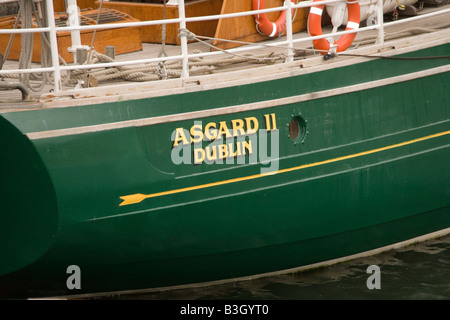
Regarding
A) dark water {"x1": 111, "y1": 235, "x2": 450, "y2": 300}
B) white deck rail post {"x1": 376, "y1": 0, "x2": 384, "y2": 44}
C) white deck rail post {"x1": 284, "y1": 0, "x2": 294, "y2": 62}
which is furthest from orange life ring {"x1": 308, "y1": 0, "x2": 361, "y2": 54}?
dark water {"x1": 111, "y1": 235, "x2": 450, "y2": 300}

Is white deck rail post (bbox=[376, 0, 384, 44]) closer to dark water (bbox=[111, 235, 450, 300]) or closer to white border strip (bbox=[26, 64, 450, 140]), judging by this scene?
white border strip (bbox=[26, 64, 450, 140])

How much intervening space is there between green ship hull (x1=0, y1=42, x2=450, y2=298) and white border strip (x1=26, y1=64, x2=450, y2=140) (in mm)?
11

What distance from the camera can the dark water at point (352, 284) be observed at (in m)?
6.89

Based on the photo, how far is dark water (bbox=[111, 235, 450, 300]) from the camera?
6895 millimetres

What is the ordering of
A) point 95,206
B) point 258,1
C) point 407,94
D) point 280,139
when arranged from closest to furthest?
point 95,206 < point 280,139 < point 407,94 < point 258,1

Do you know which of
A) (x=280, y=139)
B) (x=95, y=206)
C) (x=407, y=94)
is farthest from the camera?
(x=407, y=94)

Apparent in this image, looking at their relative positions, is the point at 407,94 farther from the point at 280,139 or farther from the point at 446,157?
the point at 280,139

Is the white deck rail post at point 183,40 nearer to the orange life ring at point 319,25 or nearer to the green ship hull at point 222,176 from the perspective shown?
the green ship hull at point 222,176

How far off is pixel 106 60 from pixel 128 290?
6.72ft

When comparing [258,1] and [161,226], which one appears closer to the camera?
[161,226]

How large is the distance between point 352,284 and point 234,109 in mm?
2079

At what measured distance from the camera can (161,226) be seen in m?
6.36
